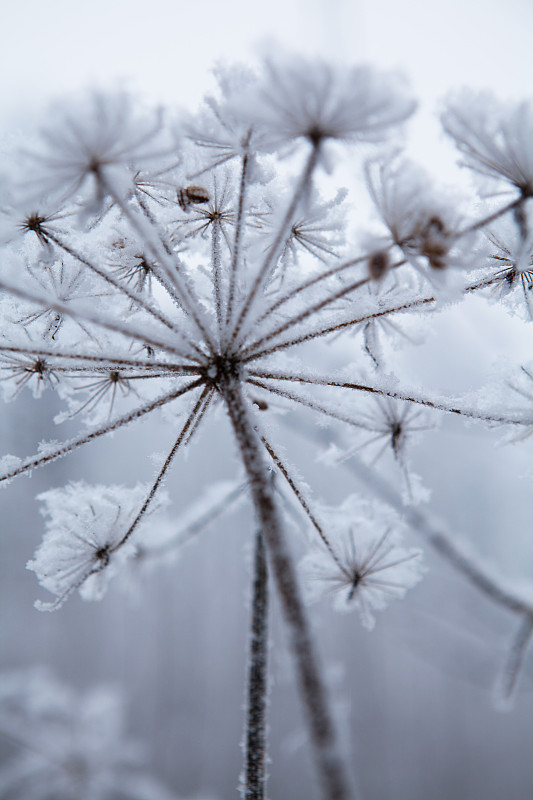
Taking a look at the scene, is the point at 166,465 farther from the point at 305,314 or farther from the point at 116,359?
the point at 305,314

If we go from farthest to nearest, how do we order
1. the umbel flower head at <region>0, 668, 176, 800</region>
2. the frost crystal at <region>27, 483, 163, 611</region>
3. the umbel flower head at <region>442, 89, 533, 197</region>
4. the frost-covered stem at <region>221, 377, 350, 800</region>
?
1. the umbel flower head at <region>0, 668, 176, 800</region>
2. the frost crystal at <region>27, 483, 163, 611</region>
3. the umbel flower head at <region>442, 89, 533, 197</region>
4. the frost-covered stem at <region>221, 377, 350, 800</region>

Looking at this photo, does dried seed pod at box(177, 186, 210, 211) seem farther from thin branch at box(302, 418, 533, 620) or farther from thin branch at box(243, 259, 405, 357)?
thin branch at box(302, 418, 533, 620)

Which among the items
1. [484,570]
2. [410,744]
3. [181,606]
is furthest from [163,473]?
[410,744]

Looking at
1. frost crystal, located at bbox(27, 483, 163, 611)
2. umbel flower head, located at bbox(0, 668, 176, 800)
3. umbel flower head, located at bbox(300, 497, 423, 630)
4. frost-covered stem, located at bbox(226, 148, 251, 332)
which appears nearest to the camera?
frost-covered stem, located at bbox(226, 148, 251, 332)

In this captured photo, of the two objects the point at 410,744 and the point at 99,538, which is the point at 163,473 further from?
the point at 410,744

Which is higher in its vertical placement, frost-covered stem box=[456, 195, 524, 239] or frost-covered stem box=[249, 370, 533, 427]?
frost-covered stem box=[456, 195, 524, 239]

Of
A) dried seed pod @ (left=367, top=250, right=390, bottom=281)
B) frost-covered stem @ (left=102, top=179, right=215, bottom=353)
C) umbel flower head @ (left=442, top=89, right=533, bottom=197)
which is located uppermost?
umbel flower head @ (left=442, top=89, right=533, bottom=197)

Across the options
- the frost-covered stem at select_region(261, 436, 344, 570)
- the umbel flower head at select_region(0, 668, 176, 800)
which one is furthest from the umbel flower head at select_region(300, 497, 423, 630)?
the umbel flower head at select_region(0, 668, 176, 800)

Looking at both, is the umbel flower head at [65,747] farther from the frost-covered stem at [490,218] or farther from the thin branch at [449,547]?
the frost-covered stem at [490,218]

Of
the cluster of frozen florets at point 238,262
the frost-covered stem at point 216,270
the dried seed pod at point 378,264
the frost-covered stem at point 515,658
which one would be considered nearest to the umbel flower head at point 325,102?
the cluster of frozen florets at point 238,262
